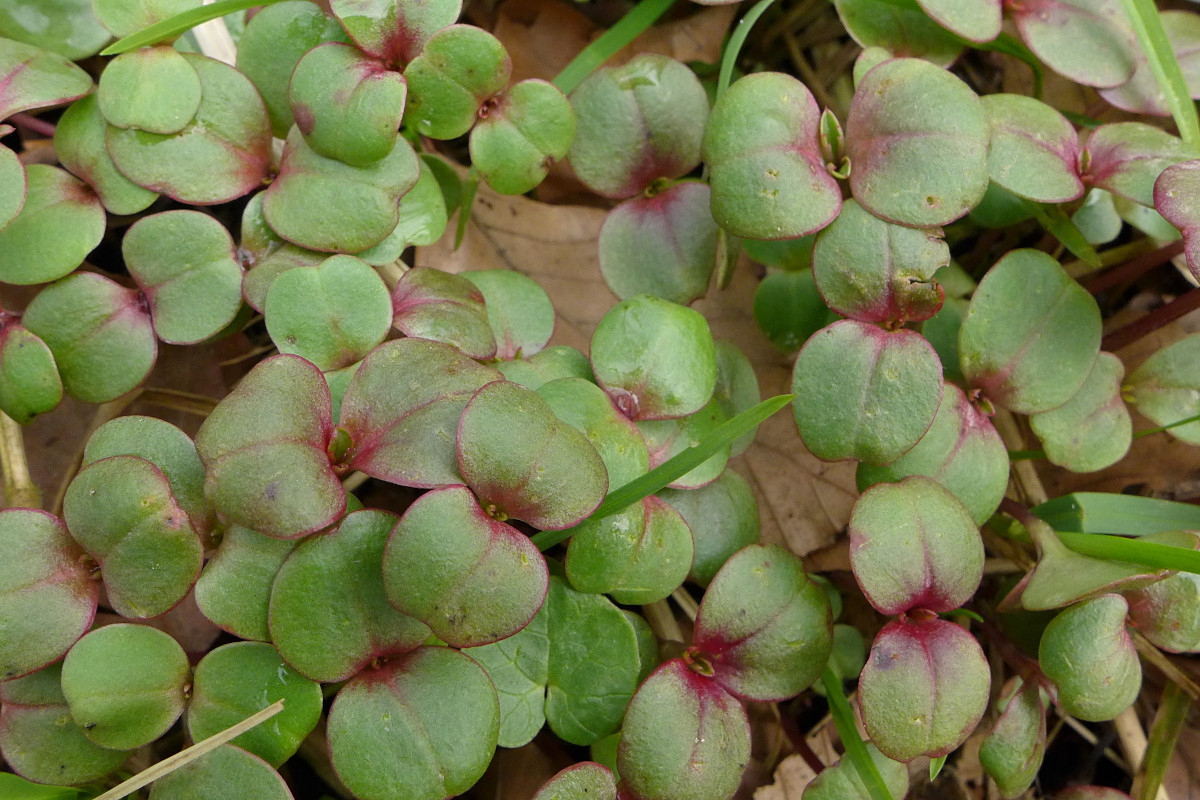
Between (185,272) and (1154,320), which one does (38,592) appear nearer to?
(185,272)

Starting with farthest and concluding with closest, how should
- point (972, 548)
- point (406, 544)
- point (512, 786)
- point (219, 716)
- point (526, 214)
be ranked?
1. point (526, 214)
2. point (512, 786)
3. point (972, 548)
4. point (219, 716)
5. point (406, 544)

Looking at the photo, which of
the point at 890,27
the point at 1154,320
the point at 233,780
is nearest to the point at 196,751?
the point at 233,780

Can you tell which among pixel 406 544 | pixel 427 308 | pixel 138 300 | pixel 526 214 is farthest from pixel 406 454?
pixel 526 214

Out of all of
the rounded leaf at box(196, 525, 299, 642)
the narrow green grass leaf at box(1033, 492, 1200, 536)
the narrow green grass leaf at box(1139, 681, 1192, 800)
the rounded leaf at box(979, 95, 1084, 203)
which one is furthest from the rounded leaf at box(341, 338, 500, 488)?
the narrow green grass leaf at box(1139, 681, 1192, 800)

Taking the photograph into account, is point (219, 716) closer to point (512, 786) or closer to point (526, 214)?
point (512, 786)

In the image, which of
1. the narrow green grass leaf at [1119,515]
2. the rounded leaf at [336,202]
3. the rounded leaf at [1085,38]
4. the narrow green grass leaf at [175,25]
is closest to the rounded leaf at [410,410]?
the rounded leaf at [336,202]

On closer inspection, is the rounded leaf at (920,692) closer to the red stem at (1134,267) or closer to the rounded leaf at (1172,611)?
the rounded leaf at (1172,611)
